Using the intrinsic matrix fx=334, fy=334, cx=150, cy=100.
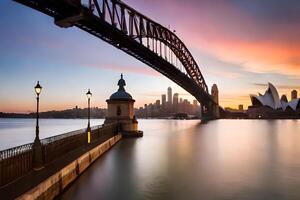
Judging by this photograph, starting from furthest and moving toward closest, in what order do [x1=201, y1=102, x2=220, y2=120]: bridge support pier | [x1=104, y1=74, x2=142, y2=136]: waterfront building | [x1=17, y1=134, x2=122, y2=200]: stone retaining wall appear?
[x1=201, y1=102, x2=220, y2=120]: bridge support pier < [x1=104, y1=74, x2=142, y2=136]: waterfront building < [x1=17, y1=134, x2=122, y2=200]: stone retaining wall

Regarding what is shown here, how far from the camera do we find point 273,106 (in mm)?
153875

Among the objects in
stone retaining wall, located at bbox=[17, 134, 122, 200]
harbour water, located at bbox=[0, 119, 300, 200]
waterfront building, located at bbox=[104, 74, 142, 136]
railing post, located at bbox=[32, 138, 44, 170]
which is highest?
waterfront building, located at bbox=[104, 74, 142, 136]

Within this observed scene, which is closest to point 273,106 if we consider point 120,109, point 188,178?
point 120,109

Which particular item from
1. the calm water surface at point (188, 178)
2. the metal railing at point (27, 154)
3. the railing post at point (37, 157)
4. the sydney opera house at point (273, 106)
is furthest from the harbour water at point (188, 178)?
the sydney opera house at point (273, 106)

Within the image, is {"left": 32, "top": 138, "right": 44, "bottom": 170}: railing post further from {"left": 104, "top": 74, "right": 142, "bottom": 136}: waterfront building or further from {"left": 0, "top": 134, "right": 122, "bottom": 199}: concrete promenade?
{"left": 104, "top": 74, "right": 142, "bottom": 136}: waterfront building

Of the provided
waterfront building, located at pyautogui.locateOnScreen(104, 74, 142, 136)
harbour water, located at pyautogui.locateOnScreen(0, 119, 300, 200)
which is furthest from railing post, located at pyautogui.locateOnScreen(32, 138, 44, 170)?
waterfront building, located at pyautogui.locateOnScreen(104, 74, 142, 136)

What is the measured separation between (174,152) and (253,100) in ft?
464

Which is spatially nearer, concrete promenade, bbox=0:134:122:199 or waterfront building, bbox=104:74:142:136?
concrete promenade, bbox=0:134:122:199

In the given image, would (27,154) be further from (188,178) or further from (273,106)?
(273,106)

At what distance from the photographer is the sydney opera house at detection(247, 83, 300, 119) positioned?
150688mm

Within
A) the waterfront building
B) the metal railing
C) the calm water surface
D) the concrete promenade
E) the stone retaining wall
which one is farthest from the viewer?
the waterfront building

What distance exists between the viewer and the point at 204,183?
14852 millimetres

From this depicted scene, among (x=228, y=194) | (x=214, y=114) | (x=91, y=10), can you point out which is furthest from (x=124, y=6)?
(x=214, y=114)

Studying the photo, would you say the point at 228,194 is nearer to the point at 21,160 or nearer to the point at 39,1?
the point at 21,160
